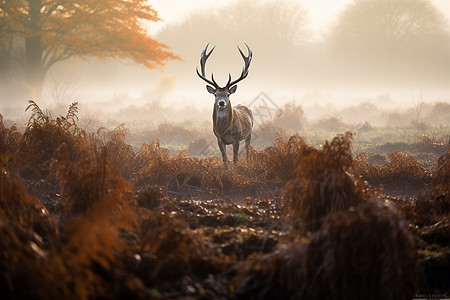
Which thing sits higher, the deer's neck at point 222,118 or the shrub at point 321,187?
the deer's neck at point 222,118

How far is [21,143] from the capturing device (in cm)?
827

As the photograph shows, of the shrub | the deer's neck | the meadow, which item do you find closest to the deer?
the deer's neck

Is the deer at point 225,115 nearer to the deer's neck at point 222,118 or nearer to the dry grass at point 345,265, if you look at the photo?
the deer's neck at point 222,118

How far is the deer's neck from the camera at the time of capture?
33.7 feet

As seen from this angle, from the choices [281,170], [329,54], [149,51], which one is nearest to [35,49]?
[149,51]

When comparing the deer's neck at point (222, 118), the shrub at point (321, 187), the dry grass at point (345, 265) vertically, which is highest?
the deer's neck at point (222, 118)

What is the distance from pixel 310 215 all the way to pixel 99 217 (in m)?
2.23

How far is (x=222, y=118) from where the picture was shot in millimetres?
10281

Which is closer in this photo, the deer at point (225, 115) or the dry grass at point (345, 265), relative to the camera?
the dry grass at point (345, 265)

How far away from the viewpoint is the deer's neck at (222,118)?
1027 cm

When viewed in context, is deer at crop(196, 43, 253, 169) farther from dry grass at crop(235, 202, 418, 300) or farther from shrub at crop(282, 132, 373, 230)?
dry grass at crop(235, 202, 418, 300)

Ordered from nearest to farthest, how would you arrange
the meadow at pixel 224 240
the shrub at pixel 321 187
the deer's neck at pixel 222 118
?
the meadow at pixel 224 240
the shrub at pixel 321 187
the deer's neck at pixel 222 118

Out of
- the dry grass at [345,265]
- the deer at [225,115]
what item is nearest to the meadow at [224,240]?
the dry grass at [345,265]

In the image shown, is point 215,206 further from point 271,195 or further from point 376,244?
point 376,244
